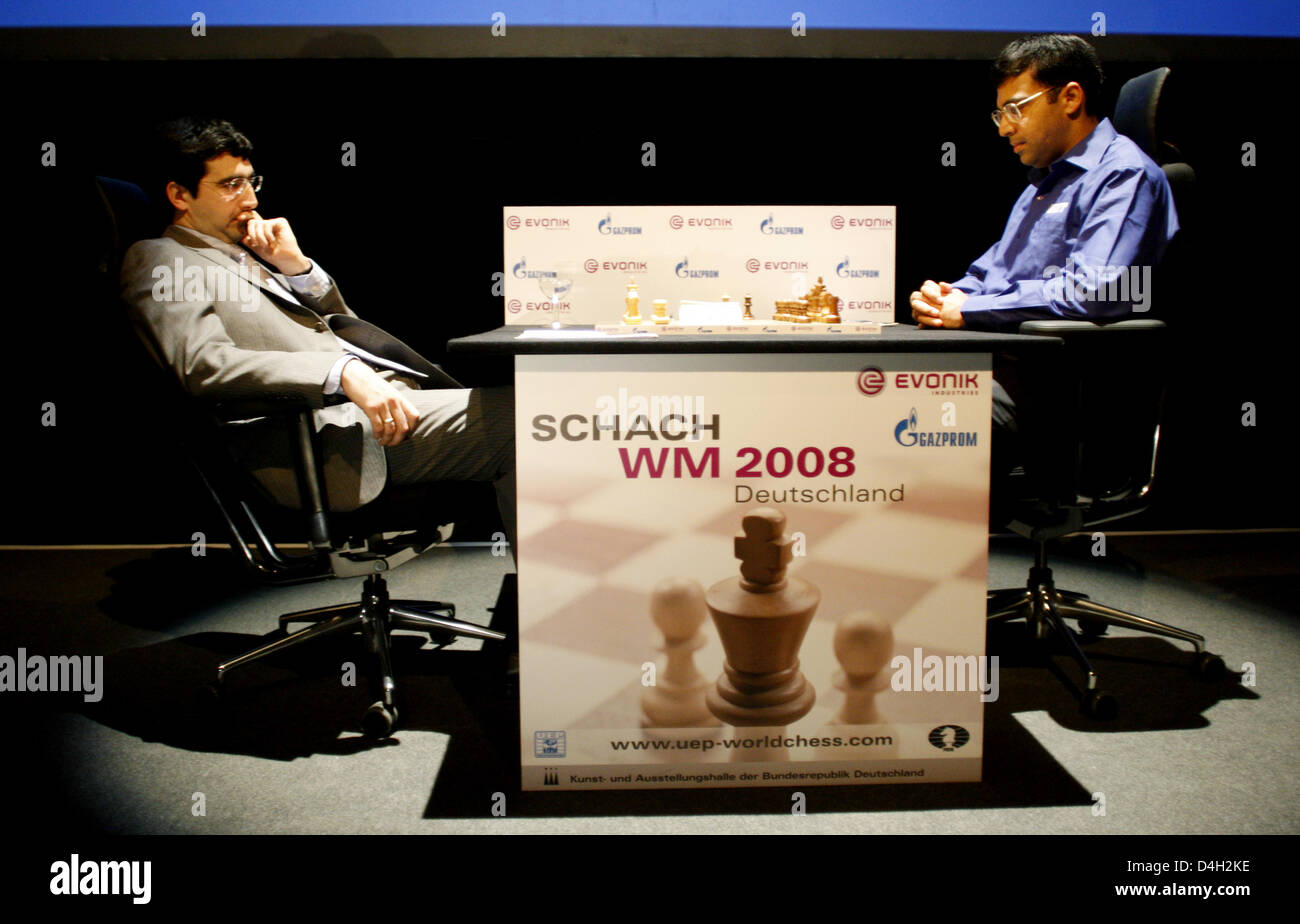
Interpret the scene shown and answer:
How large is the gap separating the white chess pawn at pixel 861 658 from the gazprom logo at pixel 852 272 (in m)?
1.44

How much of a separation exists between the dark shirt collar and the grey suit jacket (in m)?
1.92

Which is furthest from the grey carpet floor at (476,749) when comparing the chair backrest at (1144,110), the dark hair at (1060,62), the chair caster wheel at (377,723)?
the dark hair at (1060,62)

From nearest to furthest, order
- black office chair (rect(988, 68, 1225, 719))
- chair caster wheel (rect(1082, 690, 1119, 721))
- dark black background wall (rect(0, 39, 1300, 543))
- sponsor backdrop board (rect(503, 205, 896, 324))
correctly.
Answer: black office chair (rect(988, 68, 1225, 719)) < chair caster wheel (rect(1082, 690, 1119, 721)) < sponsor backdrop board (rect(503, 205, 896, 324)) < dark black background wall (rect(0, 39, 1300, 543))

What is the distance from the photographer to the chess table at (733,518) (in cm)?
156

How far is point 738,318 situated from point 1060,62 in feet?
3.49

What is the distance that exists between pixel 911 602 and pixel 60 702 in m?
2.06

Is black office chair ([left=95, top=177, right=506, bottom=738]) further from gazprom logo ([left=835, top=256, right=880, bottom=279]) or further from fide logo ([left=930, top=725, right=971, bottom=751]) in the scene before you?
gazprom logo ([left=835, top=256, right=880, bottom=279])

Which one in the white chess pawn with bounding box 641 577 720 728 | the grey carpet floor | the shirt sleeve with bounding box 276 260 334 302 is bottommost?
the grey carpet floor

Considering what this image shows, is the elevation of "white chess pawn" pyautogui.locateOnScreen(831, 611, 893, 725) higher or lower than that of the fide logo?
higher

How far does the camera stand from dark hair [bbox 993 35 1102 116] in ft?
7.33

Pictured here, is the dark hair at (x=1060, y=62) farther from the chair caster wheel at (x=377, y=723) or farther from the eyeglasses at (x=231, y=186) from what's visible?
the chair caster wheel at (x=377, y=723)

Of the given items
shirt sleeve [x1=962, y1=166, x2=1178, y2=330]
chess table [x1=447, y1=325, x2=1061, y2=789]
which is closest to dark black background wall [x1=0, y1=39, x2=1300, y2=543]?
shirt sleeve [x1=962, y1=166, x2=1178, y2=330]

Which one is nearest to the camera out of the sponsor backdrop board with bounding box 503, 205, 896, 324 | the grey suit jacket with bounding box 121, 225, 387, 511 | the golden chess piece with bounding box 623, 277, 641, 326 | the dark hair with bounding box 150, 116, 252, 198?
the grey suit jacket with bounding box 121, 225, 387, 511
